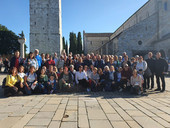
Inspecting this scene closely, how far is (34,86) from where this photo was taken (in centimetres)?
564

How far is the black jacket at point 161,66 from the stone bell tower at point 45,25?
2110 cm

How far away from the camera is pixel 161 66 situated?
621 centimetres

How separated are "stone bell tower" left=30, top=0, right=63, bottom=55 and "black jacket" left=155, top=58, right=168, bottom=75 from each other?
831 inches

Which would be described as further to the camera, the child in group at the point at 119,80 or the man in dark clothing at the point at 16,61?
the child in group at the point at 119,80

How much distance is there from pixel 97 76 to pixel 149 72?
2546 mm

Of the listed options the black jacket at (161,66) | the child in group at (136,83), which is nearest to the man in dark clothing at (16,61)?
the child in group at (136,83)

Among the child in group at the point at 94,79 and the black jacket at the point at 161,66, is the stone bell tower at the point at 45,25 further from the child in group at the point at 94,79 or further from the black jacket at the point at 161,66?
the black jacket at the point at 161,66

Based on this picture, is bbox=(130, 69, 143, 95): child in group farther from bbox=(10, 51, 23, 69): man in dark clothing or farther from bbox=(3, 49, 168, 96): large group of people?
bbox=(10, 51, 23, 69): man in dark clothing

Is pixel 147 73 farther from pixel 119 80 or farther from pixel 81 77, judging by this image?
pixel 81 77

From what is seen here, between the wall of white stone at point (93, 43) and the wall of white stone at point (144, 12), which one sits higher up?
the wall of white stone at point (144, 12)

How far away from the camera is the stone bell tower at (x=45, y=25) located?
24.5 metres

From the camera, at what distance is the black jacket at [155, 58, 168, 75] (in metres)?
6.18

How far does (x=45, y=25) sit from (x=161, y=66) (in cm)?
2287

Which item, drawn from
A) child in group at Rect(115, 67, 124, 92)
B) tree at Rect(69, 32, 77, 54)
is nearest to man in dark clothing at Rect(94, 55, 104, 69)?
child in group at Rect(115, 67, 124, 92)
